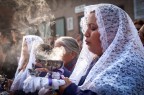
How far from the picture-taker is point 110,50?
340 centimetres

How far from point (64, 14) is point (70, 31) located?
947mm

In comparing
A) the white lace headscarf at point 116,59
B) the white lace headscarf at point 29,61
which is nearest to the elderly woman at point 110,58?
the white lace headscarf at point 116,59

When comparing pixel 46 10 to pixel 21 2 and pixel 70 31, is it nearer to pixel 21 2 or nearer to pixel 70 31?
pixel 21 2

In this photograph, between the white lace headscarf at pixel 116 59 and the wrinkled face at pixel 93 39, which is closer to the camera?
the white lace headscarf at pixel 116 59

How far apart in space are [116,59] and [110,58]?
0.22 feet

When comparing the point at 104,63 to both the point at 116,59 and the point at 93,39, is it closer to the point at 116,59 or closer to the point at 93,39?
the point at 116,59

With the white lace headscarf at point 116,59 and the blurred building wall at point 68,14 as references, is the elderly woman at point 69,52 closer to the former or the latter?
the white lace headscarf at point 116,59

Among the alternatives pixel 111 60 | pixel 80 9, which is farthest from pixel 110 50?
pixel 80 9

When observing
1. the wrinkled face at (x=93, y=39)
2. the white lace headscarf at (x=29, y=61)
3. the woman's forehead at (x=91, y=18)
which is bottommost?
the white lace headscarf at (x=29, y=61)

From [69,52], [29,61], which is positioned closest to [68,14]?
[29,61]

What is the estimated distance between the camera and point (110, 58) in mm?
3379

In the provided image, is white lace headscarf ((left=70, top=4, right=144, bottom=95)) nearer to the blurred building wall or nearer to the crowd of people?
the crowd of people

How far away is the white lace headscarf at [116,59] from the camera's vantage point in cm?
316

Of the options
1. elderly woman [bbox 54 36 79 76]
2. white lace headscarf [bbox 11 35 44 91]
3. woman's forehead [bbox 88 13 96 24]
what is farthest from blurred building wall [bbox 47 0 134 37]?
woman's forehead [bbox 88 13 96 24]
